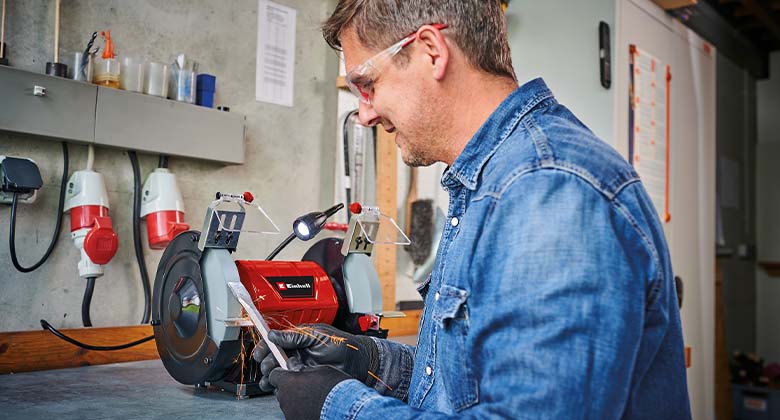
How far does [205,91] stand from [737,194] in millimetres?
4450

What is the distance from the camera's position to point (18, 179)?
176cm

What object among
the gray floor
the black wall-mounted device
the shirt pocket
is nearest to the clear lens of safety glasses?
the shirt pocket

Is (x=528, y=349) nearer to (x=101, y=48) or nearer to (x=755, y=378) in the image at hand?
(x=101, y=48)

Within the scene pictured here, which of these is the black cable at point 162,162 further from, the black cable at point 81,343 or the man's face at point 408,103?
the man's face at point 408,103

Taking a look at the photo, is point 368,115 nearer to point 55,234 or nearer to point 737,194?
point 55,234

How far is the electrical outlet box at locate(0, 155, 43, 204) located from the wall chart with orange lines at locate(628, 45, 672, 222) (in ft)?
7.19

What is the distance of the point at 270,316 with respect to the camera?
5.05ft

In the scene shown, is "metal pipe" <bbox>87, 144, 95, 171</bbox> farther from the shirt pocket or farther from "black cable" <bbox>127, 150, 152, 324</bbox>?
the shirt pocket

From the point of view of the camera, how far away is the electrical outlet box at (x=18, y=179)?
1755 millimetres

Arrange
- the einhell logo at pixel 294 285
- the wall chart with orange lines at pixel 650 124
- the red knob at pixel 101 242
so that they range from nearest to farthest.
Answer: the einhell logo at pixel 294 285 < the red knob at pixel 101 242 < the wall chart with orange lines at pixel 650 124

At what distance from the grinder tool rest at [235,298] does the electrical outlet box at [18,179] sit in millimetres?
500

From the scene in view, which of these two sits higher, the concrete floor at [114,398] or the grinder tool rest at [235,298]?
the grinder tool rest at [235,298]

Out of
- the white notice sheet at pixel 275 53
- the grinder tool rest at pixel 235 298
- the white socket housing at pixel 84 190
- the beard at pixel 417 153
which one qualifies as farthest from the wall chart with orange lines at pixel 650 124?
the white socket housing at pixel 84 190

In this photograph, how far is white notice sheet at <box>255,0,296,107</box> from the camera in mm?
2525
